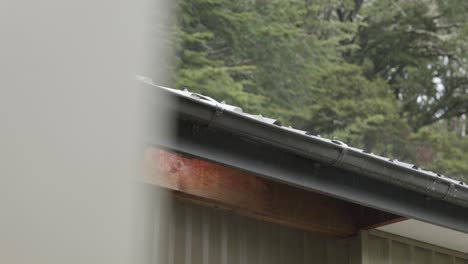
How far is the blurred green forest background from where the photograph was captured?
15508mm

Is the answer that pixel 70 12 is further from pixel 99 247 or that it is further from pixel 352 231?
pixel 352 231

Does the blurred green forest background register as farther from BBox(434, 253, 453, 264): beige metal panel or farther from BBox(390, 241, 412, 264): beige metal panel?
BBox(390, 241, 412, 264): beige metal panel

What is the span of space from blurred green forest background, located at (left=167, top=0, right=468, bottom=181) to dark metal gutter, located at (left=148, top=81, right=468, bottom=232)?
928 centimetres

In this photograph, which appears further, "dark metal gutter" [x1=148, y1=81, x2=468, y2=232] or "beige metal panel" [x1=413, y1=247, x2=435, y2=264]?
"beige metal panel" [x1=413, y1=247, x2=435, y2=264]

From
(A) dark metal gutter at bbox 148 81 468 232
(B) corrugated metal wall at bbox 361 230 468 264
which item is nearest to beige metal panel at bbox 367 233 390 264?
(B) corrugated metal wall at bbox 361 230 468 264

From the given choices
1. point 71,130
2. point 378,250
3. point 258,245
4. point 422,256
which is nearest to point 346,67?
point 422,256

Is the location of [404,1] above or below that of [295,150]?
above

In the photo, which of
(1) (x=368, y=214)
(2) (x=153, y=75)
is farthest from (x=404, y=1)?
(2) (x=153, y=75)

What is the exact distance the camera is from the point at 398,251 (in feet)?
17.3

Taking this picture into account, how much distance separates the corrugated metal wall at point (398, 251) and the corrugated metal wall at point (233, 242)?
13 cm

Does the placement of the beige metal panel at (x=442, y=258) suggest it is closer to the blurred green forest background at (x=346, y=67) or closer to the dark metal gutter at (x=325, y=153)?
the dark metal gutter at (x=325, y=153)

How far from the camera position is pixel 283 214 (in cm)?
485

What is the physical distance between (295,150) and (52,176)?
310 cm

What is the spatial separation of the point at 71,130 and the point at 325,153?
316 centimetres
